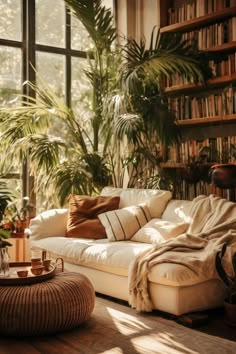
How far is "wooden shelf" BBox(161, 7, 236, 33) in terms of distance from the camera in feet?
16.6

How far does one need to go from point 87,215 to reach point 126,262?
3.66 feet

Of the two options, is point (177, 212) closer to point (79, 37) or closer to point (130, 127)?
point (130, 127)

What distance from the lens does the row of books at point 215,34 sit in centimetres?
514

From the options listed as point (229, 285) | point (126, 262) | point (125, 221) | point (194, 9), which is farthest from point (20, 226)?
point (194, 9)

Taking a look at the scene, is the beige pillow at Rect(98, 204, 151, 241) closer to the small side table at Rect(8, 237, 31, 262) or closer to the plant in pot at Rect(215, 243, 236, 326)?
the small side table at Rect(8, 237, 31, 262)

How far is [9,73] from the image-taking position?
5.75 metres

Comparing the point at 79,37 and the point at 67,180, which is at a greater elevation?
the point at 79,37

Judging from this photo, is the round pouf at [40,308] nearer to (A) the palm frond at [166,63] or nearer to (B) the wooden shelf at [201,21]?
(A) the palm frond at [166,63]

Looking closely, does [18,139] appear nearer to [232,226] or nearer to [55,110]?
[55,110]

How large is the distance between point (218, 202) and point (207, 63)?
1.73m

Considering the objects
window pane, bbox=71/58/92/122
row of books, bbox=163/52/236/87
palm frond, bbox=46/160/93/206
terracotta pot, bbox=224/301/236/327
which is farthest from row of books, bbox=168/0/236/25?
terracotta pot, bbox=224/301/236/327

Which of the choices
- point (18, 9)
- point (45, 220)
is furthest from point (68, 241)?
point (18, 9)

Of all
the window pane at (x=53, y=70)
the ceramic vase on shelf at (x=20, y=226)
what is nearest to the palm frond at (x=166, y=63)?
the window pane at (x=53, y=70)

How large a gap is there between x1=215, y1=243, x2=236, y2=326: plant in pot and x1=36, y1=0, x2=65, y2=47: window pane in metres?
3.56
